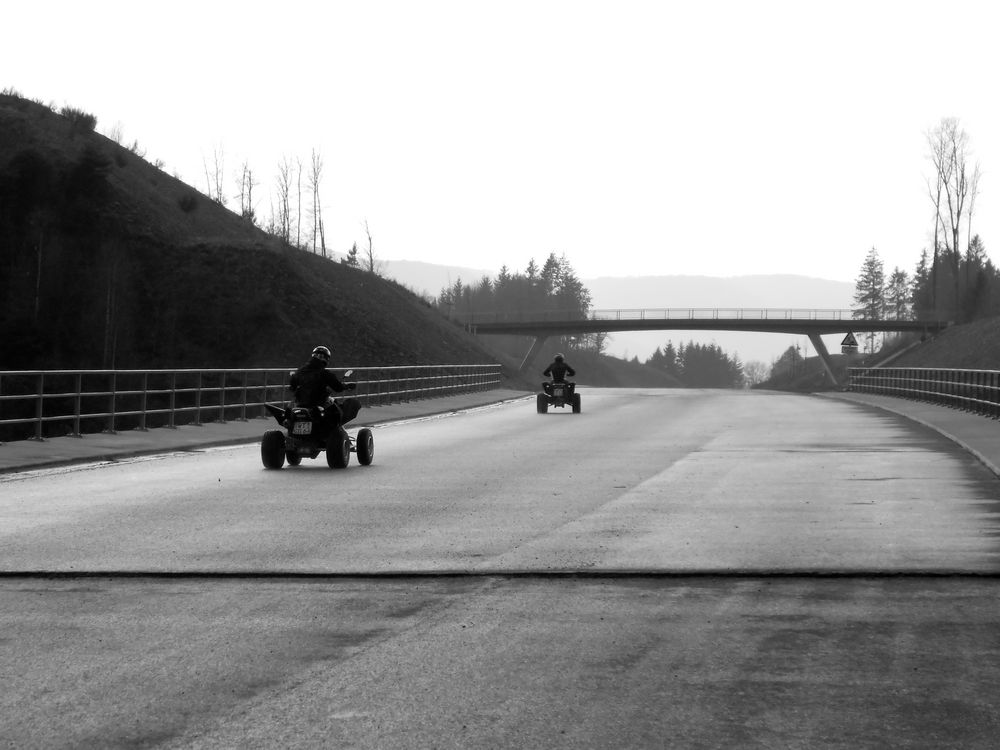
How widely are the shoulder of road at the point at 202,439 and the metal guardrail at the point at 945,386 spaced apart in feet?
1.12

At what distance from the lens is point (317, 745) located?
4.76 metres

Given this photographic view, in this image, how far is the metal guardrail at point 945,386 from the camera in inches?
1090

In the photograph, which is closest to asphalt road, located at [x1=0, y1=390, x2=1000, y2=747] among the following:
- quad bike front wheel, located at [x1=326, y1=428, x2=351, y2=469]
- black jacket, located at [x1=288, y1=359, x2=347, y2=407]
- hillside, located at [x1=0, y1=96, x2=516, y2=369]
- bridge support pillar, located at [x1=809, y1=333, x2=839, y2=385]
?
quad bike front wheel, located at [x1=326, y1=428, x2=351, y2=469]

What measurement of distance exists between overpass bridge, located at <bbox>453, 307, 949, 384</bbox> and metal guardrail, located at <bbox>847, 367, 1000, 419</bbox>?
179 ft

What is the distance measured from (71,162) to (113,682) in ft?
269

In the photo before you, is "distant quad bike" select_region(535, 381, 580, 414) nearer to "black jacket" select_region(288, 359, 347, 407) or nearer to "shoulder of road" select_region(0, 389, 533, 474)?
"shoulder of road" select_region(0, 389, 533, 474)

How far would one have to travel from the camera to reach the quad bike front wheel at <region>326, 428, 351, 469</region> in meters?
16.9

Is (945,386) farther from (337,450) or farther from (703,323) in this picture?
(703,323)

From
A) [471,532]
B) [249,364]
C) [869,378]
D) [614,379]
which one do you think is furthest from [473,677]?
[614,379]

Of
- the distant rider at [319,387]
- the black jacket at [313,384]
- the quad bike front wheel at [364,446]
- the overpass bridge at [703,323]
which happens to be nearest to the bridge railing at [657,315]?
the overpass bridge at [703,323]

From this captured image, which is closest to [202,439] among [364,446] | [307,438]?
[364,446]

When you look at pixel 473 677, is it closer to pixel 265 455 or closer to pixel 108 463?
pixel 265 455

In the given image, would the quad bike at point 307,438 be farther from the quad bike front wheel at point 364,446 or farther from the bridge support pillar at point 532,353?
the bridge support pillar at point 532,353

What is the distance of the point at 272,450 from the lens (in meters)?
16.8
